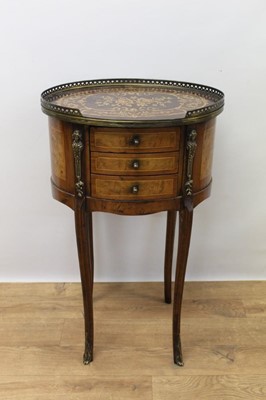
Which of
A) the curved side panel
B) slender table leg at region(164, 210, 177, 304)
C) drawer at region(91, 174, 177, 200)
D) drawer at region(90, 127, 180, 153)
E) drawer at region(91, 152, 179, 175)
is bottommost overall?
slender table leg at region(164, 210, 177, 304)

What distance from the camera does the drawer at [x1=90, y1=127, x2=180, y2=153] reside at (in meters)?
1.30

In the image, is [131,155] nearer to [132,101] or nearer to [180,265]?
[132,101]

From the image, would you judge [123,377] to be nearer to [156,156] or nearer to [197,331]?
[197,331]

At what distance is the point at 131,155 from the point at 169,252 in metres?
0.75

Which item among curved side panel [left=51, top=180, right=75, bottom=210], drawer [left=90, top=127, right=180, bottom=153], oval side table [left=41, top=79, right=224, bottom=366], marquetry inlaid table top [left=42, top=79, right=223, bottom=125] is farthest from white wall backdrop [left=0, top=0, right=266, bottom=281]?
drawer [left=90, top=127, right=180, bottom=153]

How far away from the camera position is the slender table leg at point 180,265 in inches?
57.6

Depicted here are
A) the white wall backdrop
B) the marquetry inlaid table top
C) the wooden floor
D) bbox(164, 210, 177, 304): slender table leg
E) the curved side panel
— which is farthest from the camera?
bbox(164, 210, 177, 304): slender table leg

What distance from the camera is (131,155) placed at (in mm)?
1324

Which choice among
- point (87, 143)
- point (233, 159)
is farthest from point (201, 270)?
point (87, 143)

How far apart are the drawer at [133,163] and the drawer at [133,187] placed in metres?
0.02

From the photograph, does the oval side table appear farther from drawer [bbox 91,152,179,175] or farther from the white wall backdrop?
the white wall backdrop

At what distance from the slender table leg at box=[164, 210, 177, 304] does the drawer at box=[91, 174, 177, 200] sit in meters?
0.45

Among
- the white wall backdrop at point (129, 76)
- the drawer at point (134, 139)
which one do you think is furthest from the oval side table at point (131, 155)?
the white wall backdrop at point (129, 76)

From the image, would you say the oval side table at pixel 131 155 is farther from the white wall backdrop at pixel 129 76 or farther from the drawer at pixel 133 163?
the white wall backdrop at pixel 129 76
